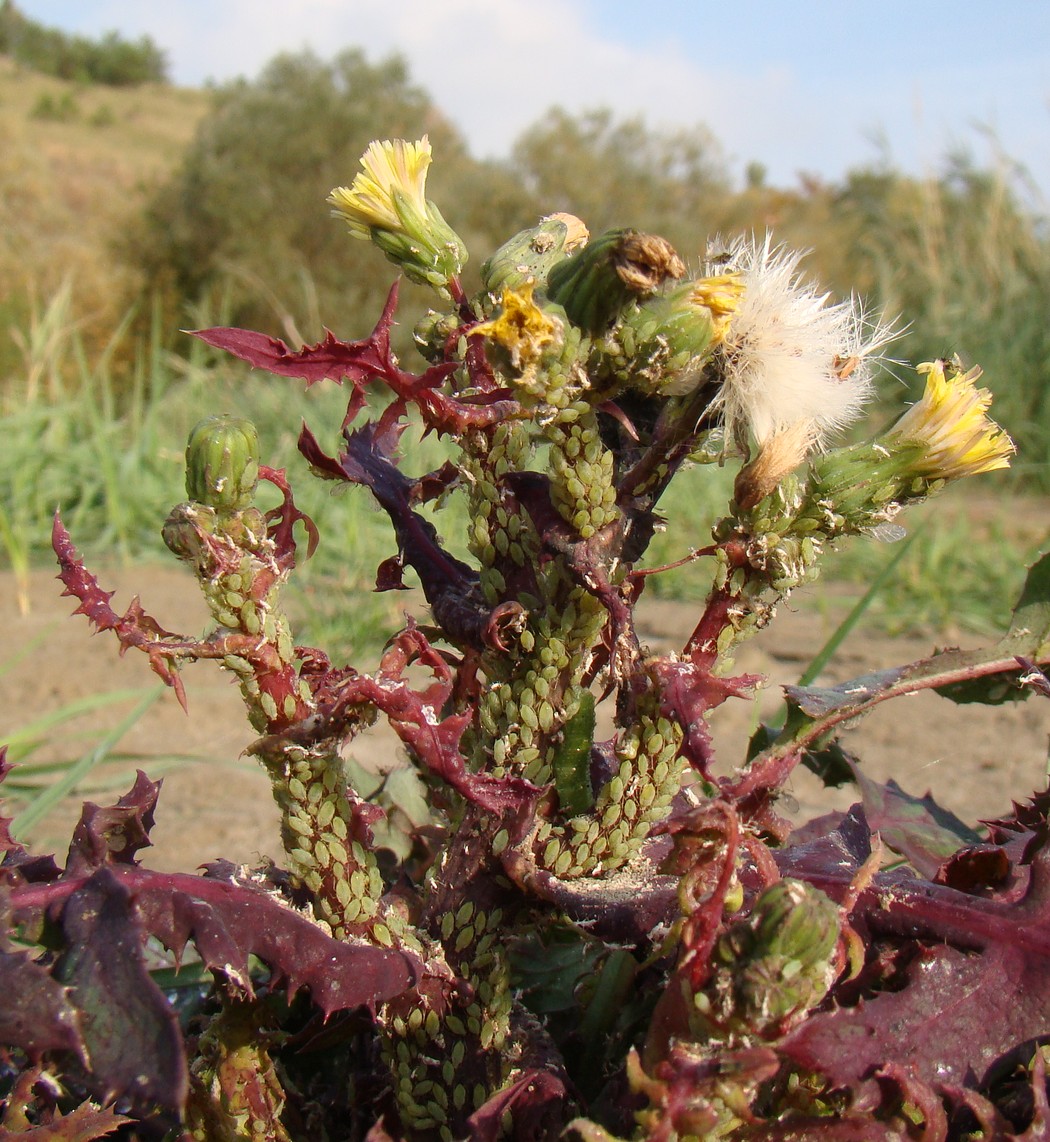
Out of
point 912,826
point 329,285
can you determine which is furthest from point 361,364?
point 329,285

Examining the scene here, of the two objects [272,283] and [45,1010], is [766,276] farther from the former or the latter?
[272,283]

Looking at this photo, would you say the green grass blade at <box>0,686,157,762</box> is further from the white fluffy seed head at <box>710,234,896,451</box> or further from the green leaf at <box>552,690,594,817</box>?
the white fluffy seed head at <box>710,234,896,451</box>

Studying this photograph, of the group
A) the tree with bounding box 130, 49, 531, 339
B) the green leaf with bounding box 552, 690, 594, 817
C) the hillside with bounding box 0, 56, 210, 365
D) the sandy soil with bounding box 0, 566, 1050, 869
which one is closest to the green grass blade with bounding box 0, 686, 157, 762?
the sandy soil with bounding box 0, 566, 1050, 869

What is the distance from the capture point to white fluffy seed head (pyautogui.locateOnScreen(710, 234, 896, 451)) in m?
0.62

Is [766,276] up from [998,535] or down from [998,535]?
up

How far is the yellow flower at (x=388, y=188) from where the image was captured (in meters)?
0.67

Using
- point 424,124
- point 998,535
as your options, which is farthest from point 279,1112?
point 424,124

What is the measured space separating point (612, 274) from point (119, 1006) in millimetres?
439

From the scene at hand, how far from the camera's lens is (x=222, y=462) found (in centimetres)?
57

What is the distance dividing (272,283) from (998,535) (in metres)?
11.1

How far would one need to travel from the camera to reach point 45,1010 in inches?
20.1

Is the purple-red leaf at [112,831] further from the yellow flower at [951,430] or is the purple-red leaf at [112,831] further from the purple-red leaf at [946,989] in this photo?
the yellow flower at [951,430]

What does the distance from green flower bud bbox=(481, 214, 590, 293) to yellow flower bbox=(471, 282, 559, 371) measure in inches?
2.0

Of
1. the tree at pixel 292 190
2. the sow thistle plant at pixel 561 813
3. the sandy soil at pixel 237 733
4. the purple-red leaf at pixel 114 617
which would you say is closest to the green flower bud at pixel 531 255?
Result: the sow thistle plant at pixel 561 813
